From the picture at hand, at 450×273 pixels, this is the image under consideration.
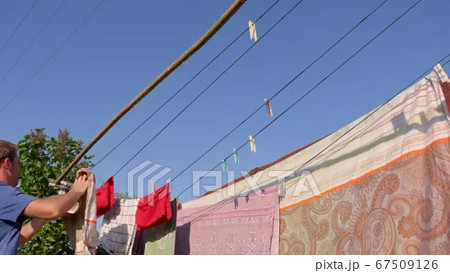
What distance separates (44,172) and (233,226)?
14.0 feet

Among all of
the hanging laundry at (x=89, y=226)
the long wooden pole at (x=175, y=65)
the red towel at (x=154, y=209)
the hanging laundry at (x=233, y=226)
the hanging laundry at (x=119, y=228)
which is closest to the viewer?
the long wooden pole at (x=175, y=65)

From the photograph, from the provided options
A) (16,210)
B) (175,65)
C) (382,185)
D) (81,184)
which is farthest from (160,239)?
(16,210)

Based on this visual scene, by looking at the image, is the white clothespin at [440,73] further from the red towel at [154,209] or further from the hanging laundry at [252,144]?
the red towel at [154,209]

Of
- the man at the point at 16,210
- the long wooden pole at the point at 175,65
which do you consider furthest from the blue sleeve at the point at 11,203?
the long wooden pole at the point at 175,65

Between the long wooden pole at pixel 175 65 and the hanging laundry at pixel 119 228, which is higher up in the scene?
the long wooden pole at pixel 175 65

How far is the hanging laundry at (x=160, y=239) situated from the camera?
14.2ft

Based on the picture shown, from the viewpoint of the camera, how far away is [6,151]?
7.16ft

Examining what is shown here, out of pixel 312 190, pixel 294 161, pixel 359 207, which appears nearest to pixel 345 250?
pixel 359 207

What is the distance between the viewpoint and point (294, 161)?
337cm

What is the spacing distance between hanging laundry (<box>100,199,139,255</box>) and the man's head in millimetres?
2432

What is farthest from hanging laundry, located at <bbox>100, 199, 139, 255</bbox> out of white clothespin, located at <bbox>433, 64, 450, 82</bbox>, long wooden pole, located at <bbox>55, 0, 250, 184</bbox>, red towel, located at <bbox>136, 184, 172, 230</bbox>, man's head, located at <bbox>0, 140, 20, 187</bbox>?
white clothespin, located at <bbox>433, 64, 450, 82</bbox>
